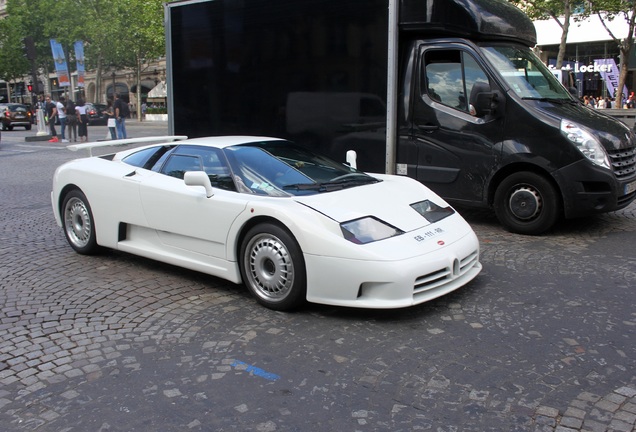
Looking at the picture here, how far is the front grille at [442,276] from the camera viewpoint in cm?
421

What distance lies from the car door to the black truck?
2.94m

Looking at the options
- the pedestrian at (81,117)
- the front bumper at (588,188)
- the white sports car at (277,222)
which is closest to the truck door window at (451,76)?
the front bumper at (588,188)

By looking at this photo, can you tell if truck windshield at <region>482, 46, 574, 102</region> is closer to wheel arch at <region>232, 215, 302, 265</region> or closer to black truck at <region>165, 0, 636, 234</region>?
black truck at <region>165, 0, 636, 234</region>

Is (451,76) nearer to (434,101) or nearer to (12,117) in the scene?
(434,101)

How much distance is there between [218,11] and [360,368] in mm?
6844

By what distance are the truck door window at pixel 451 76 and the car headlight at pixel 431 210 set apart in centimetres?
241

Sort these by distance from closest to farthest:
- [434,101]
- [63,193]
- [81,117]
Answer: [63,193]
[434,101]
[81,117]

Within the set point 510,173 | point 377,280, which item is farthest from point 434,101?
point 377,280

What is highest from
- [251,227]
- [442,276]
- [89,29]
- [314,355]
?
[89,29]

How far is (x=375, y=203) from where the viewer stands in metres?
4.71

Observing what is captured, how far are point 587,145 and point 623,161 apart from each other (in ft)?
1.87

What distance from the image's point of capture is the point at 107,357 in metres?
3.78

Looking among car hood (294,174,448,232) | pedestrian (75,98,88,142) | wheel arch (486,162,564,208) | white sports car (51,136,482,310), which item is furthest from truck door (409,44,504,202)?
pedestrian (75,98,88,142)

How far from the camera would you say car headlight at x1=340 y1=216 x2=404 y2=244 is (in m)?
4.25
